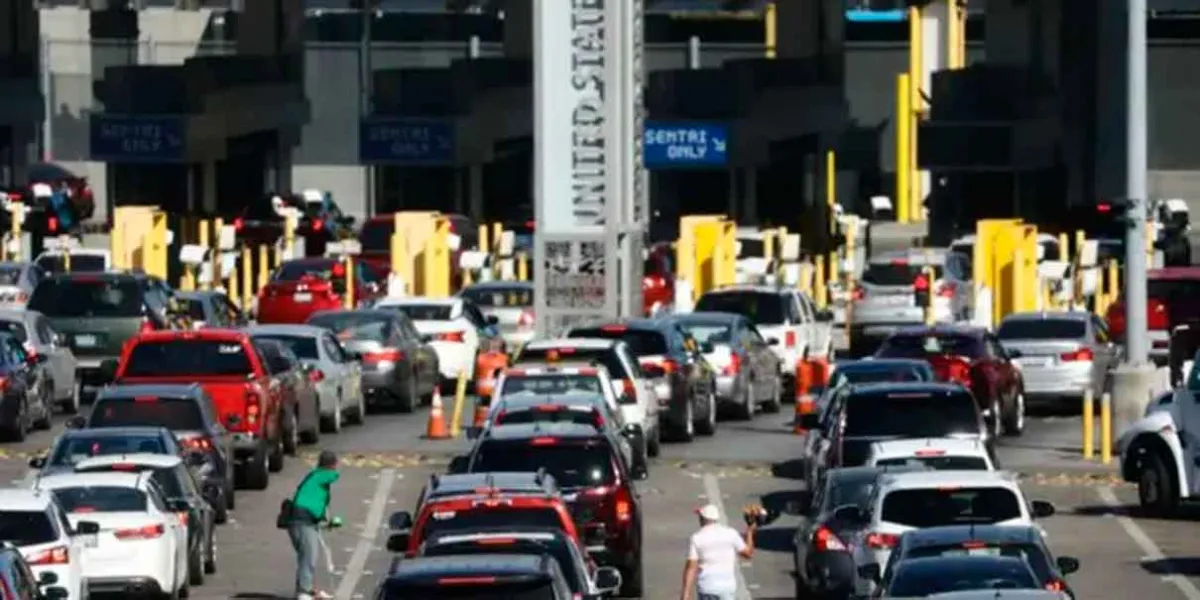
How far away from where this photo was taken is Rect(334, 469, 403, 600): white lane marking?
3123 cm

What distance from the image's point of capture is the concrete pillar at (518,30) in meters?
88.2

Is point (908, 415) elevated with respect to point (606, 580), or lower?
elevated

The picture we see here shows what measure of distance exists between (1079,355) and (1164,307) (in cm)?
564

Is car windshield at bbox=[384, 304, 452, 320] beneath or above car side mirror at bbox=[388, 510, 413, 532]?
above

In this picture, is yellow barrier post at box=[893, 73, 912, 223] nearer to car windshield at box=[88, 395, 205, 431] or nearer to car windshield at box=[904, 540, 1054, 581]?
car windshield at box=[88, 395, 205, 431]

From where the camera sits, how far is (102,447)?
3325 cm

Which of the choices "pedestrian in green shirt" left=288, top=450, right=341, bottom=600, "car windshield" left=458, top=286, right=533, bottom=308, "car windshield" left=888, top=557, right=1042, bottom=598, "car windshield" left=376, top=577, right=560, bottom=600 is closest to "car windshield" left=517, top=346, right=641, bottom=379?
"pedestrian in green shirt" left=288, top=450, right=341, bottom=600

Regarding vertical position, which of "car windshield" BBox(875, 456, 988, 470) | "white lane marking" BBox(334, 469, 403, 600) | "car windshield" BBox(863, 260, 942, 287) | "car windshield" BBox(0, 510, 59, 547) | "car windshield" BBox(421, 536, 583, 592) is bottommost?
"white lane marking" BBox(334, 469, 403, 600)

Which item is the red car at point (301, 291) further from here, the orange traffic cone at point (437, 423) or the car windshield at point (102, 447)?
the car windshield at point (102, 447)

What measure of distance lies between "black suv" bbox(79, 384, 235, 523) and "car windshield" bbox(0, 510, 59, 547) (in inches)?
313

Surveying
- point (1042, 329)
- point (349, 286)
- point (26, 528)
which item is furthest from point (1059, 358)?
point (26, 528)

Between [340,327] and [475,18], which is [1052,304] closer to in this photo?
[340,327]

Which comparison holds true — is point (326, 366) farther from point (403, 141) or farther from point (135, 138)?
point (403, 141)

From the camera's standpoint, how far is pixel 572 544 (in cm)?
2338
